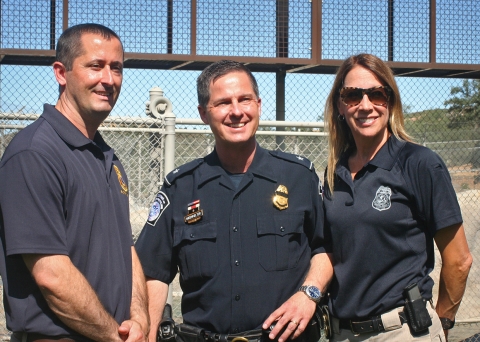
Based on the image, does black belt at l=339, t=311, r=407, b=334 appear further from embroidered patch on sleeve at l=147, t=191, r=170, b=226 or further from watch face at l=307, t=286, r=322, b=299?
embroidered patch on sleeve at l=147, t=191, r=170, b=226

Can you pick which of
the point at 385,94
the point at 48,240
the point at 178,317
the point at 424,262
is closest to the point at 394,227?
the point at 424,262

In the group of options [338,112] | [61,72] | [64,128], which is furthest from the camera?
[338,112]

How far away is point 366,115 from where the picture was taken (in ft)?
9.53

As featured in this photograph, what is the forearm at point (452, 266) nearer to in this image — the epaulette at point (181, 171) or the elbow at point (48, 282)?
the epaulette at point (181, 171)

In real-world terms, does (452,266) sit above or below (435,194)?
below

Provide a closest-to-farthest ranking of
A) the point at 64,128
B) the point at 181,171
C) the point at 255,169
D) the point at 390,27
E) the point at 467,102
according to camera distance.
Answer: the point at 64,128
the point at 255,169
the point at 181,171
the point at 390,27
the point at 467,102

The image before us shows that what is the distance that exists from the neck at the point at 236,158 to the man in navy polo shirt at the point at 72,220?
531 millimetres

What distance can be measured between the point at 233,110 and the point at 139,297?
37.9 inches

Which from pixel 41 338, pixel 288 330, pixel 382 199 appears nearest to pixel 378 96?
pixel 382 199

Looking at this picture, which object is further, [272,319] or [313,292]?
[313,292]

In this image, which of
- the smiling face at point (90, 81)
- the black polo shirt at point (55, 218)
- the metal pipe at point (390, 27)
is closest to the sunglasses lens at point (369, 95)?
the smiling face at point (90, 81)

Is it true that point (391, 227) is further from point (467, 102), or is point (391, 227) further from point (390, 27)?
point (467, 102)

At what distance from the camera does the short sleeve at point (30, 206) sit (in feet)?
7.25

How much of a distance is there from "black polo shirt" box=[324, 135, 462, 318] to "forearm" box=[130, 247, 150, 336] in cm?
91
